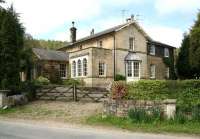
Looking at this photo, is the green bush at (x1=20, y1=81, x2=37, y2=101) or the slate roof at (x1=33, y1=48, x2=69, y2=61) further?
the slate roof at (x1=33, y1=48, x2=69, y2=61)

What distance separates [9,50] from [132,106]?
11.2 meters

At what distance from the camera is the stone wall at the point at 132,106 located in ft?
64.9

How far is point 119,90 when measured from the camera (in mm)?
22422

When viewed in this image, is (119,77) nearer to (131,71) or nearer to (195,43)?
(131,71)

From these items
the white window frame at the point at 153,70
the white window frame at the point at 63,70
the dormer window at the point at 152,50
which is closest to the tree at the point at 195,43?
the white window frame at the point at 153,70

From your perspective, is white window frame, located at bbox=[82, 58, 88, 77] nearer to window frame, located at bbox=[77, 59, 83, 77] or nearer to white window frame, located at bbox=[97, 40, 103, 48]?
window frame, located at bbox=[77, 59, 83, 77]

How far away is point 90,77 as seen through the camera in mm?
40781

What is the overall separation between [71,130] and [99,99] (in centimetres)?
839

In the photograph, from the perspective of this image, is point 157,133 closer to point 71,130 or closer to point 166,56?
point 71,130

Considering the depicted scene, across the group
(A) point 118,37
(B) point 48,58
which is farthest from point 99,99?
(B) point 48,58

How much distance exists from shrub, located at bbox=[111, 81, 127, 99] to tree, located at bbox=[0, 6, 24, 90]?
8.53 m

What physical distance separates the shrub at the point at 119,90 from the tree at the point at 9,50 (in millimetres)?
8526

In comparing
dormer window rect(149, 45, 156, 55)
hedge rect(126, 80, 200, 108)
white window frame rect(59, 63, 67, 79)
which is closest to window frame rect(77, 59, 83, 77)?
white window frame rect(59, 63, 67, 79)

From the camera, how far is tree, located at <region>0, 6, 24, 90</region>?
27.1m
